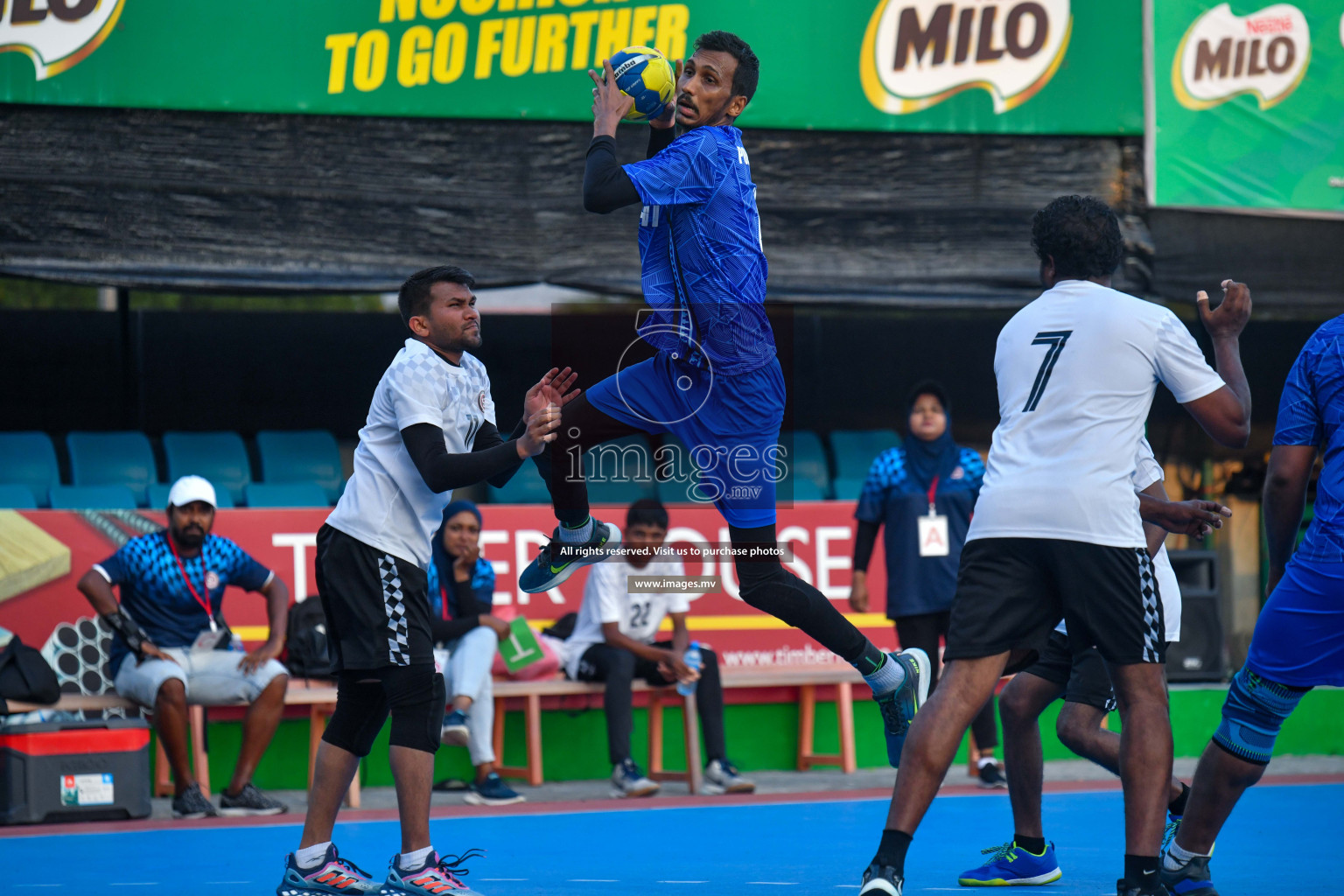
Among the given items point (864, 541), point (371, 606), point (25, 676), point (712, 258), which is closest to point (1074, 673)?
point (712, 258)

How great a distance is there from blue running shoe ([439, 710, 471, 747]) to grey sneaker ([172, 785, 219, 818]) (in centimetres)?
130

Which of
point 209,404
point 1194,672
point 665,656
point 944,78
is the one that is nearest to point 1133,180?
point 944,78

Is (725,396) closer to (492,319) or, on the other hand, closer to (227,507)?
(227,507)

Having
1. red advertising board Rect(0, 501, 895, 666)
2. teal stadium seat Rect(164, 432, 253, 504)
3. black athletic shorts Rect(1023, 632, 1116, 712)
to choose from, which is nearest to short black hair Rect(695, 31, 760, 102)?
black athletic shorts Rect(1023, 632, 1116, 712)

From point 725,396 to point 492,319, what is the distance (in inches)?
344

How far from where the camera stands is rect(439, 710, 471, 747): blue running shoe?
8.37m

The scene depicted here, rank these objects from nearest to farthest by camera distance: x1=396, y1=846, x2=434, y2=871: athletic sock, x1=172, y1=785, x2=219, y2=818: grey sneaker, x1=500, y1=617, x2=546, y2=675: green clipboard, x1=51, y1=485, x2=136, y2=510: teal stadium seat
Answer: x1=396, y1=846, x2=434, y2=871: athletic sock, x1=172, y1=785, x2=219, y2=818: grey sneaker, x1=500, y1=617, x2=546, y2=675: green clipboard, x1=51, y1=485, x2=136, y2=510: teal stadium seat

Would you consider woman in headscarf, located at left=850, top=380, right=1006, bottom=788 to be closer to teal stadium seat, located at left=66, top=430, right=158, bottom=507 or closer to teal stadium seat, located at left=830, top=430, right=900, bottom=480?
teal stadium seat, located at left=830, top=430, right=900, bottom=480

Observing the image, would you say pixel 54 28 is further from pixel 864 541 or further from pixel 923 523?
pixel 923 523

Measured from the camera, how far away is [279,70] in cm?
960

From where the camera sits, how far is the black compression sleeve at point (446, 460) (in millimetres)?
4527

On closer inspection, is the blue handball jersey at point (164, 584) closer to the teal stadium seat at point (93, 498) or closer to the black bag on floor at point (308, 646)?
the black bag on floor at point (308, 646)

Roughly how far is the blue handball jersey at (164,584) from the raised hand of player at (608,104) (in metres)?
4.75

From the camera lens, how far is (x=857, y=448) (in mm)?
12461
